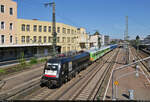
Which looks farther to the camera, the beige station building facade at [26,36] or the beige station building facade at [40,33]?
the beige station building facade at [40,33]

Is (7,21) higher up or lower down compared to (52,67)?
higher up

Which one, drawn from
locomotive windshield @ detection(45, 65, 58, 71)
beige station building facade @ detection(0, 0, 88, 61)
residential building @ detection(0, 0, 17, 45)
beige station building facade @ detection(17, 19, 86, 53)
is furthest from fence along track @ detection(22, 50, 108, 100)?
beige station building facade @ detection(17, 19, 86, 53)

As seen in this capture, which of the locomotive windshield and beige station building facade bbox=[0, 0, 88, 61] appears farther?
beige station building facade bbox=[0, 0, 88, 61]

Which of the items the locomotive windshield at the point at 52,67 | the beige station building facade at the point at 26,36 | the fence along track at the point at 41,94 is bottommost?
the fence along track at the point at 41,94

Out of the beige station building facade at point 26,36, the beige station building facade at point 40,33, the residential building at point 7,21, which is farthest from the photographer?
the beige station building facade at point 40,33

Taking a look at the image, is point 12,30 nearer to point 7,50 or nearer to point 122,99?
point 7,50

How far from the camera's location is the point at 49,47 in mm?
53938

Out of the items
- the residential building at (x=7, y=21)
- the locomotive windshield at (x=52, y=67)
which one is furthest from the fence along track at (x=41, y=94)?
the residential building at (x=7, y=21)

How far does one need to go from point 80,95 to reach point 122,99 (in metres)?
4.84

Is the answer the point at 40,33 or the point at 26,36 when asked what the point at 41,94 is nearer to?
the point at 26,36

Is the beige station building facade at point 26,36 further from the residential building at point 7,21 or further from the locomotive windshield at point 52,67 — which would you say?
the locomotive windshield at point 52,67

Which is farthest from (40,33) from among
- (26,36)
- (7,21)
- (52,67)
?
(52,67)

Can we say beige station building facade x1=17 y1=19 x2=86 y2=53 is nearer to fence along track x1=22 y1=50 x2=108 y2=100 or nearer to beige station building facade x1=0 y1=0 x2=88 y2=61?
beige station building facade x1=0 y1=0 x2=88 y2=61

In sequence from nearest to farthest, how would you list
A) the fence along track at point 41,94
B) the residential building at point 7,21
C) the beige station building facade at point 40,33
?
the fence along track at point 41,94 < the residential building at point 7,21 < the beige station building facade at point 40,33
